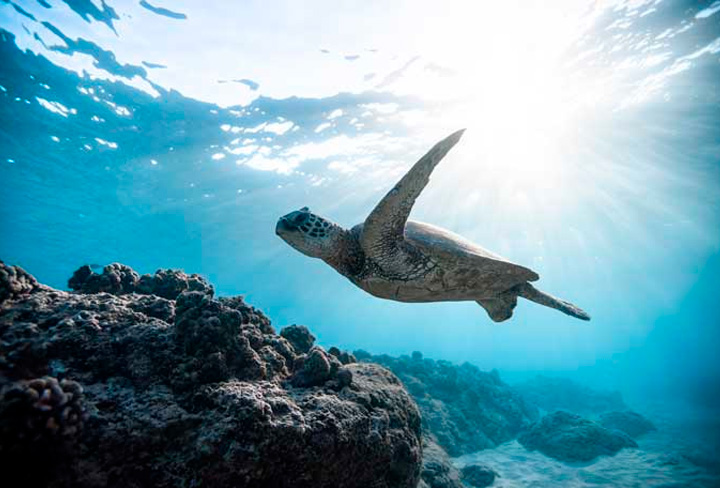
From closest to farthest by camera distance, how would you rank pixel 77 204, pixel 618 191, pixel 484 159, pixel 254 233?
pixel 484 159, pixel 77 204, pixel 618 191, pixel 254 233

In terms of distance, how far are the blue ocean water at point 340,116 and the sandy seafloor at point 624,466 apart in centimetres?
655

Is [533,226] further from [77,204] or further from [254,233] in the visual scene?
[77,204]

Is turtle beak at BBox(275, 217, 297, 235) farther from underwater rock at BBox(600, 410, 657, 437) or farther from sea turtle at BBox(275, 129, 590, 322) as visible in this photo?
underwater rock at BBox(600, 410, 657, 437)

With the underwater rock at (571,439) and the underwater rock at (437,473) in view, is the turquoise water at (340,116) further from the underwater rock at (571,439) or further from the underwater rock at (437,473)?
the underwater rock at (571,439)

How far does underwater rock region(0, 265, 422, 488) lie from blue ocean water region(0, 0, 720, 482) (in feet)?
37.6

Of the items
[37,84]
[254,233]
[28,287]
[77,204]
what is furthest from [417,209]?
[77,204]

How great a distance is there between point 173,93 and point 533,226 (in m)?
36.0

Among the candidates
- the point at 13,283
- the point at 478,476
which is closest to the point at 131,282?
the point at 13,283

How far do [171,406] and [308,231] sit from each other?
6.98 ft

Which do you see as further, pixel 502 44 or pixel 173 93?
pixel 173 93

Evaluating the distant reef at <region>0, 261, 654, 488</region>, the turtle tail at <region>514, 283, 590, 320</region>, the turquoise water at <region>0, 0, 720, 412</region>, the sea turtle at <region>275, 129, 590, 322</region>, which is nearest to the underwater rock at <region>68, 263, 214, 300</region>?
the distant reef at <region>0, 261, 654, 488</region>

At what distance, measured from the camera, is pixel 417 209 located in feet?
86.0

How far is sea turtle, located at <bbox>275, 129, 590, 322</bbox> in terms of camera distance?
3547 millimetres

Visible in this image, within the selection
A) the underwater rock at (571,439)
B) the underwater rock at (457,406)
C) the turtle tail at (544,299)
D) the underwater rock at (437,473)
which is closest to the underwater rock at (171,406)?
the turtle tail at (544,299)
